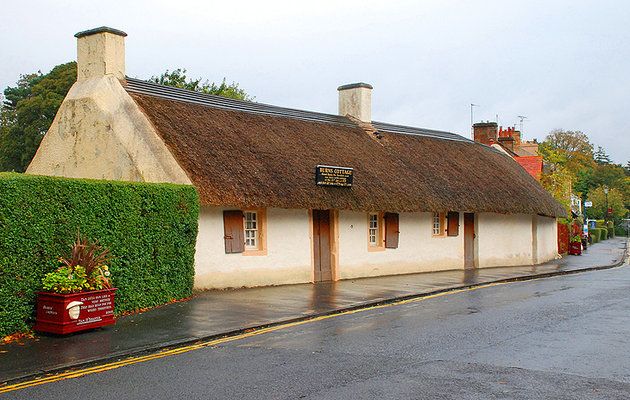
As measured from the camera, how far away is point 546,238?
33469 mm

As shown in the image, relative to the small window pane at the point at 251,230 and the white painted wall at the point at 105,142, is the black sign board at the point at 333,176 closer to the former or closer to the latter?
the small window pane at the point at 251,230

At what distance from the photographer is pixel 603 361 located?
9.34m

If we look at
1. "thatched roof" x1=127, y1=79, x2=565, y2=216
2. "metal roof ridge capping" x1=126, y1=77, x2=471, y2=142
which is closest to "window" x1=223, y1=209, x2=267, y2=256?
"thatched roof" x1=127, y1=79, x2=565, y2=216

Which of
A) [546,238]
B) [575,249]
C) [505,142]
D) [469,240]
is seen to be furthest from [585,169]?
[469,240]

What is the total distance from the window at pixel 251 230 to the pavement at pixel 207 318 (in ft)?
4.53

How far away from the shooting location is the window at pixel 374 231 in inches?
900

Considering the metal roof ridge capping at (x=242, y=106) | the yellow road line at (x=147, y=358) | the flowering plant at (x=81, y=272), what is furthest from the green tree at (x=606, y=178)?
the flowering plant at (x=81, y=272)

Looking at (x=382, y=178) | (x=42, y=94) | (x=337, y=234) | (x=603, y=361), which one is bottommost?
(x=603, y=361)

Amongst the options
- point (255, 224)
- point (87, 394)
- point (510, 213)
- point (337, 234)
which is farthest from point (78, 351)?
point (510, 213)

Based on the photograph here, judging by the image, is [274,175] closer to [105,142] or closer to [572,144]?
[105,142]

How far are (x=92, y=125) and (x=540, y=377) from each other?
562 inches

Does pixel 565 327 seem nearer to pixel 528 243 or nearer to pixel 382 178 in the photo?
pixel 382 178

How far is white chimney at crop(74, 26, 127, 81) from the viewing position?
18812mm

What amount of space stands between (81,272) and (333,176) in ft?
33.2
